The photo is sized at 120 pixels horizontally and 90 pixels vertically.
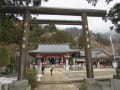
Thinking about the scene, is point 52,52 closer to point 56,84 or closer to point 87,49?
point 56,84

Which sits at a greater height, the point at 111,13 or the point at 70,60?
the point at 111,13

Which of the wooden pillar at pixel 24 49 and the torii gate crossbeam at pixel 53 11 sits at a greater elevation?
the torii gate crossbeam at pixel 53 11

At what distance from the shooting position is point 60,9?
1332 cm

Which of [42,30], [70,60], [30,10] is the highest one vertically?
[42,30]

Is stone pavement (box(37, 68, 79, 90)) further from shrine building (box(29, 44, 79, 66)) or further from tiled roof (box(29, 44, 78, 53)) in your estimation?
tiled roof (box(29, 44, 78, 53))

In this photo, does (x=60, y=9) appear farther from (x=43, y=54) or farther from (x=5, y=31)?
(x=43, y=54)

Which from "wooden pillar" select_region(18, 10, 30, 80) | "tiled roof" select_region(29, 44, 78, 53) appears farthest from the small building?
"wooden pillar" select_region(18, 10, 30, 80)

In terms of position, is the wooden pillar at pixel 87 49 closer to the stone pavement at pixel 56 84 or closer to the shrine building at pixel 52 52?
the stone pavement at pixel 56 84

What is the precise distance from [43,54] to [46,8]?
48695 mm

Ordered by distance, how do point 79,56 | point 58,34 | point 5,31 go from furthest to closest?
Result: point 58,34 < point 79,56 < point 5,31

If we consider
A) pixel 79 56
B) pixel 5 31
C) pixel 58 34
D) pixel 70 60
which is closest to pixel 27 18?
pixel 5 31

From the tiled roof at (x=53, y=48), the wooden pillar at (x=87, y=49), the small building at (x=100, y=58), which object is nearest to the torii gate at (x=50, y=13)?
the wooden pillar at (x=87, y=49)

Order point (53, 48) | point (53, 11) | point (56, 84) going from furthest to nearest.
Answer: point (53, 48) → point (56, 84) → point (53, 11)

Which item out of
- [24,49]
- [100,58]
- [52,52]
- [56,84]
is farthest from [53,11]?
[100,58]
